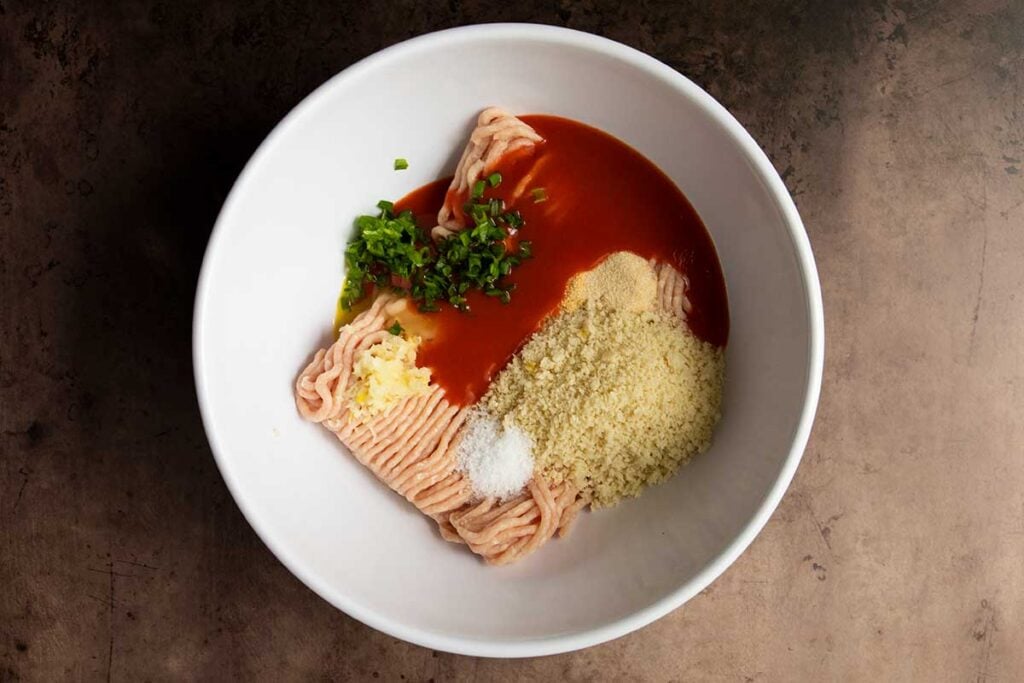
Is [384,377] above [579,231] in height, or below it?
below

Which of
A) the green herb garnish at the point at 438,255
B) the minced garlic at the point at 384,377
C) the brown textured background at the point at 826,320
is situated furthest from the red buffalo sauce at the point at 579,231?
the brown textured background at the point at 826,320

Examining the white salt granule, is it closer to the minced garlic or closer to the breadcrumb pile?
the breadcrumb pile

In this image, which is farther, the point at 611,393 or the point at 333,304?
the point at 333,304

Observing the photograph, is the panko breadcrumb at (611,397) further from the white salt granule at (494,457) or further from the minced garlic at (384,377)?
the minced garlic at (384,377)

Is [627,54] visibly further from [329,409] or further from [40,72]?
[40,72]

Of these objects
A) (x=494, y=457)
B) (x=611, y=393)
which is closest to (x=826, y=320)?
(x=611, y=393)

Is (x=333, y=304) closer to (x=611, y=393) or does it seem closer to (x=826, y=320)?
(x=611, y=393)
